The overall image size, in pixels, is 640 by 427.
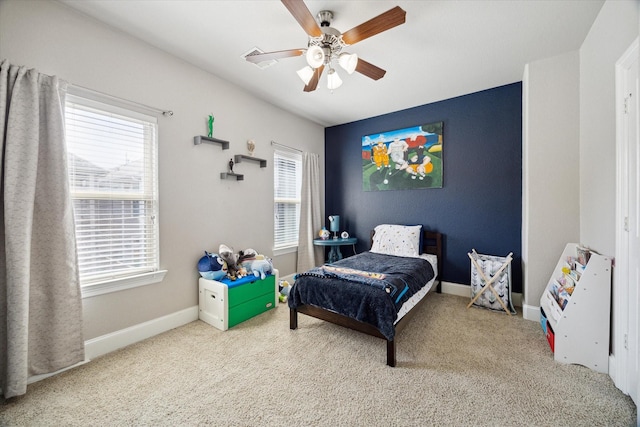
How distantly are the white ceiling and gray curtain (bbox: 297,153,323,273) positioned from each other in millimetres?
1305

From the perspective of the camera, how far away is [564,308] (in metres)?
1.95

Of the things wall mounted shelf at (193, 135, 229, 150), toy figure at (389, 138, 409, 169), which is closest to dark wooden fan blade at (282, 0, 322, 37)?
wall mounted shelf at (193, 135, 229, 150)

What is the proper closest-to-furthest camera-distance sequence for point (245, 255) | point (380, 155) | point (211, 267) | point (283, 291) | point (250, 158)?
point (211, 267) < point (245, 255) < point (250, 158) < point (283, 291) < point (380, 155)

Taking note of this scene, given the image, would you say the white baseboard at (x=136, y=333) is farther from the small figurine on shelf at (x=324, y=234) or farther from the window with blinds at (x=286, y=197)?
the small figurine on shelf at (x=324, y=234)

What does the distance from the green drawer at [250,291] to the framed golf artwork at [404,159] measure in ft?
7.30

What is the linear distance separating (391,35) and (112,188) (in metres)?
2.71

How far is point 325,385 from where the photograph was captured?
1701 mm

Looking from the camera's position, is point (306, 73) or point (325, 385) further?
point (306, 73)

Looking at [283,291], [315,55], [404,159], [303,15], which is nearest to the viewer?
[303,15]

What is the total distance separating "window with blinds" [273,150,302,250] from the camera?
3719 millimetres

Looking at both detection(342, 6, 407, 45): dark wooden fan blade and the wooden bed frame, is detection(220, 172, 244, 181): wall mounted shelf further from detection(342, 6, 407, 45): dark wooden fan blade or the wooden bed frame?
detection(342, 6, 407, 45): dark wooden fan blade

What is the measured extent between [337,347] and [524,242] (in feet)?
7.97

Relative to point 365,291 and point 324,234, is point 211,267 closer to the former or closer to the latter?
point 365,291

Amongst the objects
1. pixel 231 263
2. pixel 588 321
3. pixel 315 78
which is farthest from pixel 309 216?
pixel 588 321
